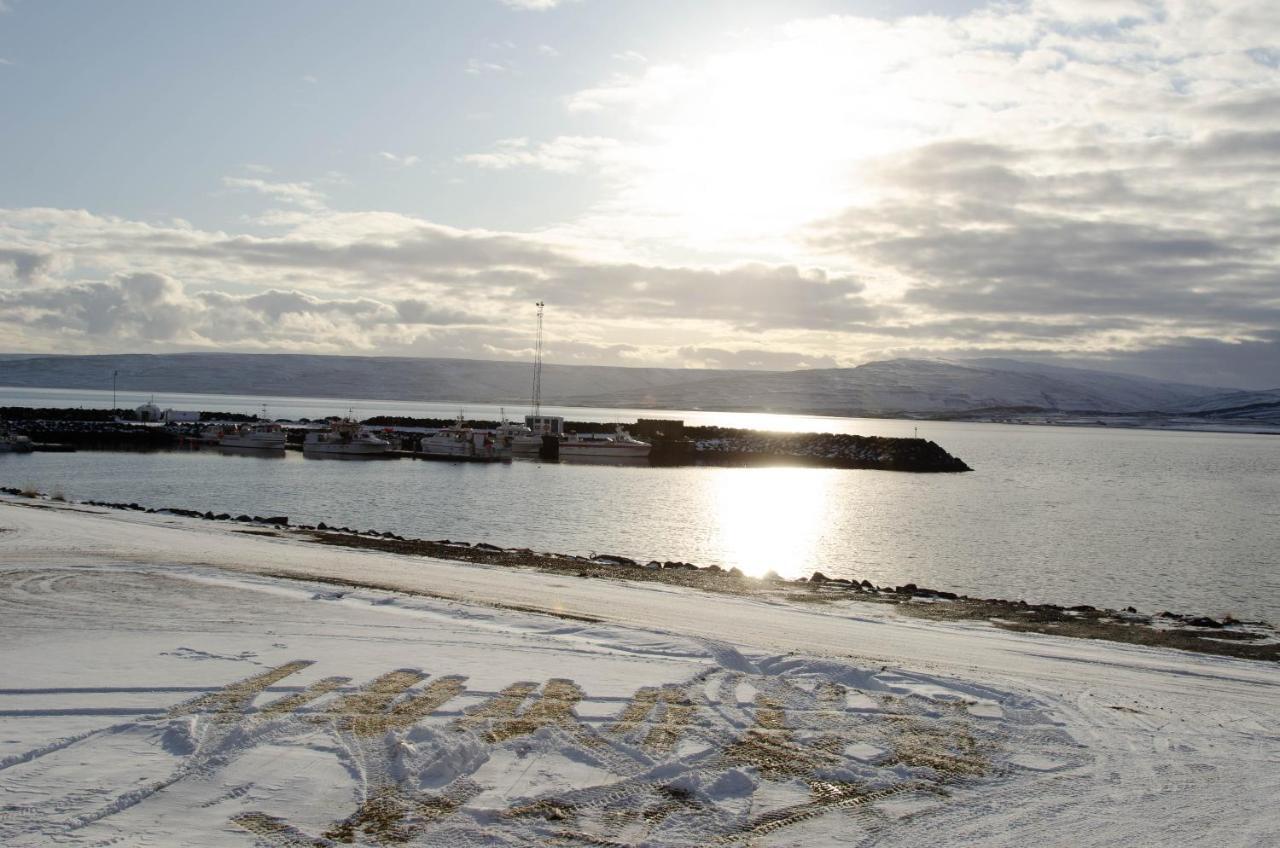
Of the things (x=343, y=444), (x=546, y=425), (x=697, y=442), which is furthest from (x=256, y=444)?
(x=697, y=442)

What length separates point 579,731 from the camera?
748 cm

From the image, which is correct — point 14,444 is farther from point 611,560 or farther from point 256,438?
point 611,560

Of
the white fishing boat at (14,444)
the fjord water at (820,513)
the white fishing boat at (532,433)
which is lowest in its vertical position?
the fjord water at (820,513)

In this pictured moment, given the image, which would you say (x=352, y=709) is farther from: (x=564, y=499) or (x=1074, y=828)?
(x=564, y=499)

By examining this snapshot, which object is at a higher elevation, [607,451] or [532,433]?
[532,433]

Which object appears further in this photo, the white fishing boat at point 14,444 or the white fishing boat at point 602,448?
the white fishing boat at point 602,448

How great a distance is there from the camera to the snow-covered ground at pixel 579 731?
19.6ft

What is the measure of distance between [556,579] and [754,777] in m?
10.4

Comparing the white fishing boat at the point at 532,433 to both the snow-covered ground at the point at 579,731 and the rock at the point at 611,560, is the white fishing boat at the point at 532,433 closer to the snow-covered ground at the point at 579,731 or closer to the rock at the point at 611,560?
the rock at the point at 611,560

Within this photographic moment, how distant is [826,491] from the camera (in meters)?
56.3

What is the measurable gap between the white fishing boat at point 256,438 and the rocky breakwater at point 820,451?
34079mm

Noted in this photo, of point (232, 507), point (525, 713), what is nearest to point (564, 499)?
point (232, 507)

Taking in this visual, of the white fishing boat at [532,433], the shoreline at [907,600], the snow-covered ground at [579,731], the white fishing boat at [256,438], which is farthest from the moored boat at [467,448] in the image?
the snow-covered ground at [579,731]

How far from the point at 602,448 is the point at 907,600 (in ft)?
192
